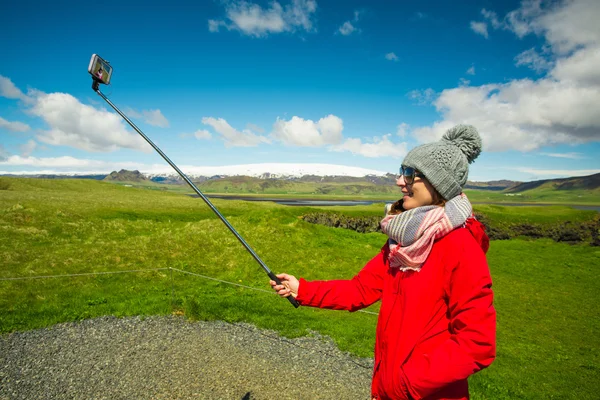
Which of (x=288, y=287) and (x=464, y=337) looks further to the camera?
(x=288, y=287)

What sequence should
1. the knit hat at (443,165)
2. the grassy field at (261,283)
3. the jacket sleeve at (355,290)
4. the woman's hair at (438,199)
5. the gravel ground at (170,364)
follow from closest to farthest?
the knit hat at (443,165)
the woman's hair at (438,199)
the jacket sleeve at (355,290)
the gravel ground at (170,364)
the grassy field at (261,283)

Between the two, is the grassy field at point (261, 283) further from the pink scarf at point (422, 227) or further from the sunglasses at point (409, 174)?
the sunglasses at point (409, 174)

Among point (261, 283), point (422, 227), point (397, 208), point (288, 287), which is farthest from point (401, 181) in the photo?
point (261, 283)

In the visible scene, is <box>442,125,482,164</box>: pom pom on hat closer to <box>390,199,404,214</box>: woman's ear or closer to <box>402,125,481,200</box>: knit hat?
<box>402,125,481,200</box>: knit hat

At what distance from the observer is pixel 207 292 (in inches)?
590

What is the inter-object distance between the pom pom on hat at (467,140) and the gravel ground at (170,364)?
23.7 ft

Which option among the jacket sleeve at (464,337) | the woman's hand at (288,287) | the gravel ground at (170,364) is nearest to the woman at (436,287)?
the jacket sleeve at (464,337)

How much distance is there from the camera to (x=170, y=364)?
353 inches

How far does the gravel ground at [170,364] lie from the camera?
7871mm

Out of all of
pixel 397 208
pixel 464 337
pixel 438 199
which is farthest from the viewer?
pixel 397 208

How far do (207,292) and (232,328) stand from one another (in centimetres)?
409

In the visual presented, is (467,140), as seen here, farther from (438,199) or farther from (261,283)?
(261,283)

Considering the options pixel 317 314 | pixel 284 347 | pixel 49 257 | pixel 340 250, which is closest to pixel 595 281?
pixel 340 250

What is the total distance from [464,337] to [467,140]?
6.03 ft
